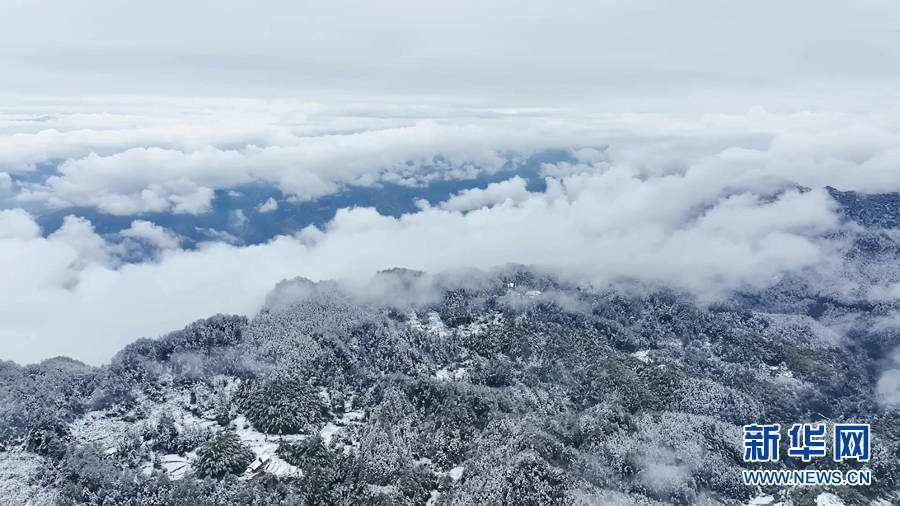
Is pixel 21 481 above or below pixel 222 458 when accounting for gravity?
above

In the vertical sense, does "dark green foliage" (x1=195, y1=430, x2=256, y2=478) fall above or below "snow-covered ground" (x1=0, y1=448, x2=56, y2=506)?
below

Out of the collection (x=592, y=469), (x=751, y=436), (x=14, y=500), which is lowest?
(x=592, y=469)

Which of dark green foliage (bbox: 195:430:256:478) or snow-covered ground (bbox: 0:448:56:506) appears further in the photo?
dark green foliage (bbox: 195:430:256:478)

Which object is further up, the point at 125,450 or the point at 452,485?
the point at 125,450

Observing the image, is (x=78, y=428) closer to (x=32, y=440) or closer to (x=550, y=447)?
(x=32, y=440)

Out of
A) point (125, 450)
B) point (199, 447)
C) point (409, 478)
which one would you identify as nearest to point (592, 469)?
point (409, 478)

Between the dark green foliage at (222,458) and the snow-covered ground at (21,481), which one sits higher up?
the snow-covered ground at (21,481)

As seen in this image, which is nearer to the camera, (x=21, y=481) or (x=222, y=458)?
(x=21, y=481)

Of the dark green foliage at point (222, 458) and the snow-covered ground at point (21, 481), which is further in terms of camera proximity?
the dark green foliage at point (222, 458)
